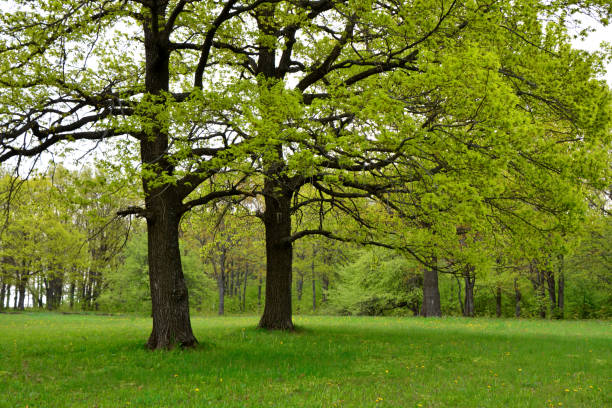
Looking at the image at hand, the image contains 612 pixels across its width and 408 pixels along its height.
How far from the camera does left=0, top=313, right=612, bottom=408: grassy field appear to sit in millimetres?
6520

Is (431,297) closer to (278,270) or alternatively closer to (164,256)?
(278,270)

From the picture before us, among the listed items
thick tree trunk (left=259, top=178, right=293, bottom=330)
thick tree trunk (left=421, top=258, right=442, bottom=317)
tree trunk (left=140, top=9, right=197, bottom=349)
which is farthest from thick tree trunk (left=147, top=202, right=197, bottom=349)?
thick tree trunk (left=421, top=258, right=442, bottom=317)

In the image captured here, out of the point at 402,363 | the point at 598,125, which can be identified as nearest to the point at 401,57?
the point at 598,125

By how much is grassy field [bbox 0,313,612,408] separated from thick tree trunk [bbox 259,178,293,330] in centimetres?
109

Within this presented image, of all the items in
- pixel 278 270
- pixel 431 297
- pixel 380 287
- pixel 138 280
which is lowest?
pixel 431 297

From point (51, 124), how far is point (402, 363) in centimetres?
973

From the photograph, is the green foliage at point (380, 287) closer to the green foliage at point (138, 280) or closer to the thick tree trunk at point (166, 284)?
the green foliage at point (138, 280)

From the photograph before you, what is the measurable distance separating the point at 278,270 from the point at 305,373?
587 centimetres

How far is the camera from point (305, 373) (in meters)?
8.20

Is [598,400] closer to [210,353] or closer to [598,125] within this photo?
[598,125]

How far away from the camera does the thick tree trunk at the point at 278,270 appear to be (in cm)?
1386

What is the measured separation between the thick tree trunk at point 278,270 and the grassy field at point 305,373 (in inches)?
42.9

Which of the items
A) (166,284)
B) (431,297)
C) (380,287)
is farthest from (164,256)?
(380,287)

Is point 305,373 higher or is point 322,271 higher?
point 322,271
